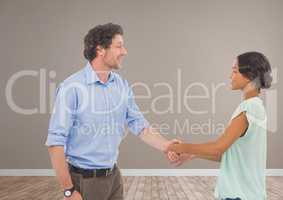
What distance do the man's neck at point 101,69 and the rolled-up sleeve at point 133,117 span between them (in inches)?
7.6

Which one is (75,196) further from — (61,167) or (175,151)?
(175,151)

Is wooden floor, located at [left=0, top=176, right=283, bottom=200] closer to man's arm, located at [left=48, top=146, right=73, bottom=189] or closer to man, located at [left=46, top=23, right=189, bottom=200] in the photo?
man, located at [left=46, top=23, right=189, bottom=200]

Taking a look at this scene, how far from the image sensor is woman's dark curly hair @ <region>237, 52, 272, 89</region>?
6.33ft

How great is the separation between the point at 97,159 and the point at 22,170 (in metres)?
6.72

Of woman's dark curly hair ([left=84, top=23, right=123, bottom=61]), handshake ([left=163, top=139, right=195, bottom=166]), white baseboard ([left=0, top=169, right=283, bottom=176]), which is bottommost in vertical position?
white baseboard ([left=0, top=169, right=283, bottom=176])

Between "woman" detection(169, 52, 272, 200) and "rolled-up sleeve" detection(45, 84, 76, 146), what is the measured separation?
1.83 feet

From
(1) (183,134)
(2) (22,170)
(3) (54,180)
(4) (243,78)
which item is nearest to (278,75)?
(1) (183,134)

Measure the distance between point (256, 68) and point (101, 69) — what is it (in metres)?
0.67

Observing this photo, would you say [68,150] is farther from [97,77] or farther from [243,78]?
[243,78]

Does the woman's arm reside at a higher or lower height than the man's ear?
lower

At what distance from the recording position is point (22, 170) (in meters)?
8.51

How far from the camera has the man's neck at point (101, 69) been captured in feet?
7.13

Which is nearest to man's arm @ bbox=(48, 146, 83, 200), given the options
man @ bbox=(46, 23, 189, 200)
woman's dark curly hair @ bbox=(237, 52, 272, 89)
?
man @ bbox=(46, 23, 189, 200)

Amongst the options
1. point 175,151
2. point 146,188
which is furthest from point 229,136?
point 146,188
